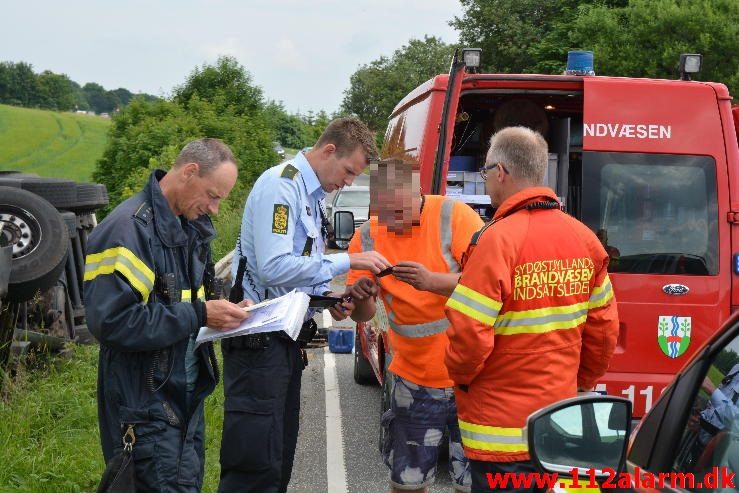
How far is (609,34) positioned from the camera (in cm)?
2841

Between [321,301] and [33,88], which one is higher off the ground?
[33,88]

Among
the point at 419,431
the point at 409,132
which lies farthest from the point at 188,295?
the point at 409,132

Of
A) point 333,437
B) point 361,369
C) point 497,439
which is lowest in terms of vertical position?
point 333,437

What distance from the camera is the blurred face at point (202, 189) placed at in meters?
3.31

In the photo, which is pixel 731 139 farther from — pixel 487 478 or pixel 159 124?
pixel 159 124

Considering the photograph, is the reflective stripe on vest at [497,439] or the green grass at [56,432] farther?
the green grass at [56,432]

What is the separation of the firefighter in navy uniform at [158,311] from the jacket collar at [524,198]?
3.36 feet

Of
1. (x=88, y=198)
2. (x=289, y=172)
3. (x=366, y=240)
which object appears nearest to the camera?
(x=289, y=172)

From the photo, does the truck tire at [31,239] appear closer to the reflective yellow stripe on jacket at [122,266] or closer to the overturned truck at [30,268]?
Result: the overturned truck at [30,268]

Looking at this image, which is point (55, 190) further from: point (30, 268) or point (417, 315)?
point (417, 315)

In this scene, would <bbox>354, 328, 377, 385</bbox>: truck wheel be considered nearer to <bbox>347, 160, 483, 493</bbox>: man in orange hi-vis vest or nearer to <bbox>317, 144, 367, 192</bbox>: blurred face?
<bbox>347, 160, 483, 493</bbox>: man in orange hi-vis vest

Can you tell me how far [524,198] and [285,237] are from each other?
1.06 metres

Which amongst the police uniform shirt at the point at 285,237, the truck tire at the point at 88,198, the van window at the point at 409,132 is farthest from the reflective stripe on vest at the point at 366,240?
the truck tire at the point at 88,198

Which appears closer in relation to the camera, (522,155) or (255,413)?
(522,155)
